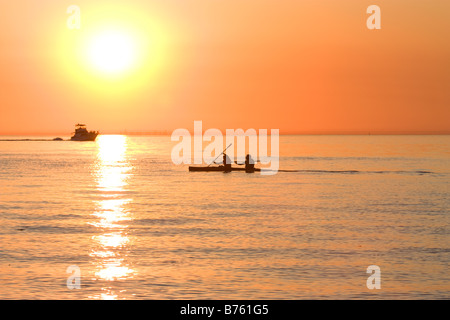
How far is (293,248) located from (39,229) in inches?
619

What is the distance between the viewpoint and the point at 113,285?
73.6 feet

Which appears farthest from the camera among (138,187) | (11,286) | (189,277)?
(138,187)

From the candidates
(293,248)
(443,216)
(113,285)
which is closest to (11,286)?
(113,285)

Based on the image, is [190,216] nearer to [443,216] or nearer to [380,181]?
[443,216]

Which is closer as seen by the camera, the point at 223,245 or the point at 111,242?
the point at 223,245

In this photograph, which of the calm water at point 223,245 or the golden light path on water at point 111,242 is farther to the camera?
the golden light path on water at point 111,242

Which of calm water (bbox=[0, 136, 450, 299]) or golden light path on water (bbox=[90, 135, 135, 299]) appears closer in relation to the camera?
calm water (bbox=[0, 136, 450, 299])

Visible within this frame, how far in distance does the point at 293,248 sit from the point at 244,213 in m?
15.5

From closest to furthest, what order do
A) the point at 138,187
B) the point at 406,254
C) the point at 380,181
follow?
the point at 406,254, the point at 138,187, the point at 380,181

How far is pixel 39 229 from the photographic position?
36.2 meters

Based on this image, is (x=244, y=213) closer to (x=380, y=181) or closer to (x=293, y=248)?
(x=293, y=248)
